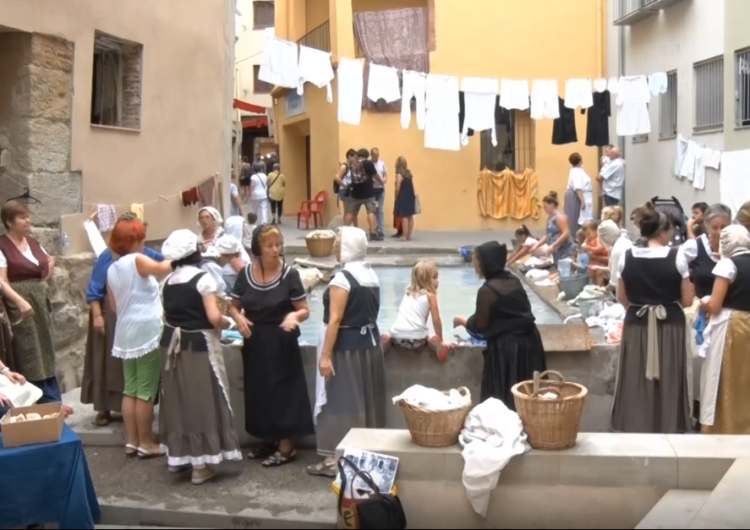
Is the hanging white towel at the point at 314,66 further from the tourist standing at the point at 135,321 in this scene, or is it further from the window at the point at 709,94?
the tourist standing at the point at 135,321

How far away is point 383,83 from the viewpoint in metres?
15.2

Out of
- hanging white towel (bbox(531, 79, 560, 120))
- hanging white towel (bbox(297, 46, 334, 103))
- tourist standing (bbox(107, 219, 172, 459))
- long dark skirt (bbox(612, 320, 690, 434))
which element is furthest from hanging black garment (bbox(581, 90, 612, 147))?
tourist standing (bbox(107, 219, 172, 459))

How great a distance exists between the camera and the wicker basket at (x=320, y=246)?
13219mm

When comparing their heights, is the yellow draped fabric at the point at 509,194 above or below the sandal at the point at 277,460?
above

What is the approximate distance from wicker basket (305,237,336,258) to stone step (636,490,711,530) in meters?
9.25

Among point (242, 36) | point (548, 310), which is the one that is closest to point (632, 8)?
point (548, 310)

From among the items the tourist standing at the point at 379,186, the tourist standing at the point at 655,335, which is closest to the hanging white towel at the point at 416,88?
the tourist standing at the point at 379,186

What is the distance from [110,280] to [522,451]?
2.72 meters

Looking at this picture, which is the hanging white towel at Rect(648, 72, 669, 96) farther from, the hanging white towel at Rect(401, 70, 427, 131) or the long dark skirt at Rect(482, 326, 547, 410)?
the long dark skirt at Rect(482, 326, 547, 410)

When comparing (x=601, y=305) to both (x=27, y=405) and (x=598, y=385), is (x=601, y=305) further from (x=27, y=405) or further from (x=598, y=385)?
(x=27, y=405)

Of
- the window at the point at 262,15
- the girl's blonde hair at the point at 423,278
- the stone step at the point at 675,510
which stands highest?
the window at the point at 262,15

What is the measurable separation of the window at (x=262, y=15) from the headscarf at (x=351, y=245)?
3035cm

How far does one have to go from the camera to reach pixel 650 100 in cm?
1631

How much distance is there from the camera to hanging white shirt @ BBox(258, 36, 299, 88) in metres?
13.6
